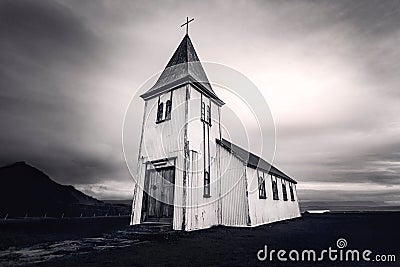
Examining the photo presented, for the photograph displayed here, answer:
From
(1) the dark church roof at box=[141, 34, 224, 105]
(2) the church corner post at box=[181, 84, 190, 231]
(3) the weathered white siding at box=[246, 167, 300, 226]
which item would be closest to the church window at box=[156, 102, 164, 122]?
(1) the dark church roof at box=[141, 34, 224, 105]

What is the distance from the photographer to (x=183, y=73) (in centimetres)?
1587

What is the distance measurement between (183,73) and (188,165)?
6.89 metres

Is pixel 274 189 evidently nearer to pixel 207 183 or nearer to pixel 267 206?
pixel 267 206

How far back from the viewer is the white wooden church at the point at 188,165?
13.6 meters

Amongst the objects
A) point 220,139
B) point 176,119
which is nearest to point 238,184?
point 220,139

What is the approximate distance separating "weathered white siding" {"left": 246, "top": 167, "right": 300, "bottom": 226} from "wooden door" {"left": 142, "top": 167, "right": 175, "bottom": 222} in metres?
5.97

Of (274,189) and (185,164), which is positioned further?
(274,189)

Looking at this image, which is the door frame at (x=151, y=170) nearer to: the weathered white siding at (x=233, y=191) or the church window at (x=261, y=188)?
the weathered white siding at (x=233, y=191)

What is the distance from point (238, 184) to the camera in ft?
52.9

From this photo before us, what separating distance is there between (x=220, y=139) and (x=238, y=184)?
4.14 metres

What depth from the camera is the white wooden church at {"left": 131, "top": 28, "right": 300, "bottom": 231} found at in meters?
13.6

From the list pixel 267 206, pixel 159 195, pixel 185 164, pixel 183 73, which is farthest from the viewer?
pixel 267 206

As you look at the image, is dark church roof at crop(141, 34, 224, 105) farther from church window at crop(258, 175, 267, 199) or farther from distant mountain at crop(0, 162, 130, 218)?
distant mountain at crop(0, 162, 130, 218)

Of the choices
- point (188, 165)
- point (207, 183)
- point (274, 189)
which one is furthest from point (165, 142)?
point (274, 189)
